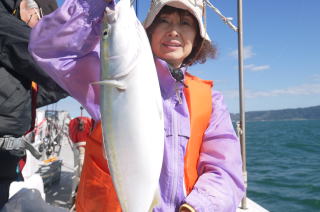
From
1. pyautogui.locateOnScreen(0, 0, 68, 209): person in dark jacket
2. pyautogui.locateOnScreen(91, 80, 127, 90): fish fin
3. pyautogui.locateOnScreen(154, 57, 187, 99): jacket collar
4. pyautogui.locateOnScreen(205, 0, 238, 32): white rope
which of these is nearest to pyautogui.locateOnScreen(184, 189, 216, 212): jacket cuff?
pyautogui.locateOnScreen(154, 57, 187, 99): jacket collar

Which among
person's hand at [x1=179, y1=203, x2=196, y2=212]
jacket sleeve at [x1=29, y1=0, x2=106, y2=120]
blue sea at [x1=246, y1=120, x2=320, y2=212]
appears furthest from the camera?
blue sea at [x1=246, y1=120, x2=320, y2=212]

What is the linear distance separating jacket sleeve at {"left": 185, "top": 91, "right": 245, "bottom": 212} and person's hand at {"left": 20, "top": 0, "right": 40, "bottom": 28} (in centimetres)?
174

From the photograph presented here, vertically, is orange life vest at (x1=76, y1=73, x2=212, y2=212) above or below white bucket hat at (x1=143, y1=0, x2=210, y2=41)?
below

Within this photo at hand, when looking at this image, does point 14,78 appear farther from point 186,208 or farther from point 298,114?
point 298,114

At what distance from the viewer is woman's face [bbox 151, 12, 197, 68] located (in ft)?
6.93

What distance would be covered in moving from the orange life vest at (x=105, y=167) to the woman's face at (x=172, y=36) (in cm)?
29

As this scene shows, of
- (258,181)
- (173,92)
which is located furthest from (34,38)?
(258,181)

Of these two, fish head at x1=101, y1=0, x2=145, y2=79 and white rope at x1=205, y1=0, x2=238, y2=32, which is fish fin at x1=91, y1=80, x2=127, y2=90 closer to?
fish head at x1=101, y1=0, x2=145, y2=79

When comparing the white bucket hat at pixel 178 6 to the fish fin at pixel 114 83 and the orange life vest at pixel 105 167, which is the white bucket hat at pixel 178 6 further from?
the fish fin at pixel 114 83

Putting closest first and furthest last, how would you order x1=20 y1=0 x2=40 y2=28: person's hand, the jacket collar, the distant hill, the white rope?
the jacket collar → x1=20 y1=0 x2=40 y2=28: person's hand → the white rope → the distant hill

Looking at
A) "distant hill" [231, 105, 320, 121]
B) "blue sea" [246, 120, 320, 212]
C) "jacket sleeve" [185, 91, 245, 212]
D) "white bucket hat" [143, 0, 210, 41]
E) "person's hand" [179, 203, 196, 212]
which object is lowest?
"distant hill" [231, 105, 320, 121]

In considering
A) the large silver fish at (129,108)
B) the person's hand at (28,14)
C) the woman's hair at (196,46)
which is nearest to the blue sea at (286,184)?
the woman's hair at (196,46)

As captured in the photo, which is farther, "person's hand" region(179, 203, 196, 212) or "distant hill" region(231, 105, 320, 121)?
"distant hill" region(231, 105, 320, 121)

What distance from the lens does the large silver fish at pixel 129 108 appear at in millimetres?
1459
